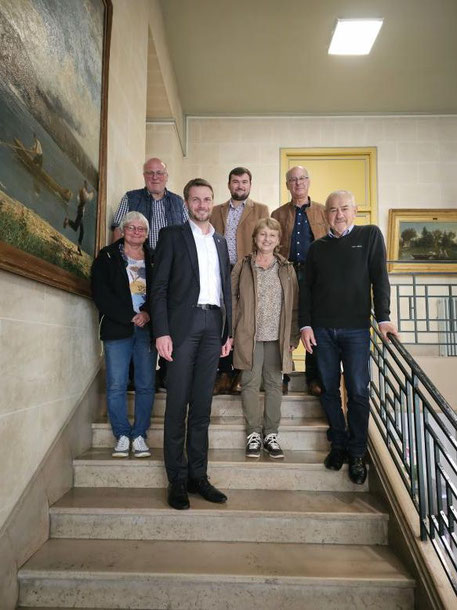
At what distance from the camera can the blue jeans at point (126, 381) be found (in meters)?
2.92

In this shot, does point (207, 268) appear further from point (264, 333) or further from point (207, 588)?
point (207, 588)

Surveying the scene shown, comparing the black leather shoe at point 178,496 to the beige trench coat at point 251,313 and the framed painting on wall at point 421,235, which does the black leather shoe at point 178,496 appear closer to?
the beige trench coat at point 251,313

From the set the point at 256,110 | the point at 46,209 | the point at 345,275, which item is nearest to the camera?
the point at 46,209

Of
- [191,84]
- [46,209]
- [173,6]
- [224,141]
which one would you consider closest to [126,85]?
Answer: [173,6]

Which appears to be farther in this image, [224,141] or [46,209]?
[224,141]

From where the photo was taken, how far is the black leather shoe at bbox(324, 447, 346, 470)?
2.76 m

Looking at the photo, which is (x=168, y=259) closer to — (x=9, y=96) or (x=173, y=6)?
(x=9, y=96)

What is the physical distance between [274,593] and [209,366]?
1.03 metres

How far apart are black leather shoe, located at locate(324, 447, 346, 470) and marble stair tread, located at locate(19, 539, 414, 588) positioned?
436 mm

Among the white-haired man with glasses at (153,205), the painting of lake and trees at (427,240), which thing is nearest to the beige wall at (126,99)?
the white-haired man with glasses at (153,205)

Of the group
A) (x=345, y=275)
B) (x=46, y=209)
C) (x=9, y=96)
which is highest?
(x=9, y=96)

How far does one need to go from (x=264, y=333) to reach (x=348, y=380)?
0.56m

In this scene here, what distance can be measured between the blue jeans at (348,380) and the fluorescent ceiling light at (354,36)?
157 inches

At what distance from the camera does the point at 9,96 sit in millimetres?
1948
